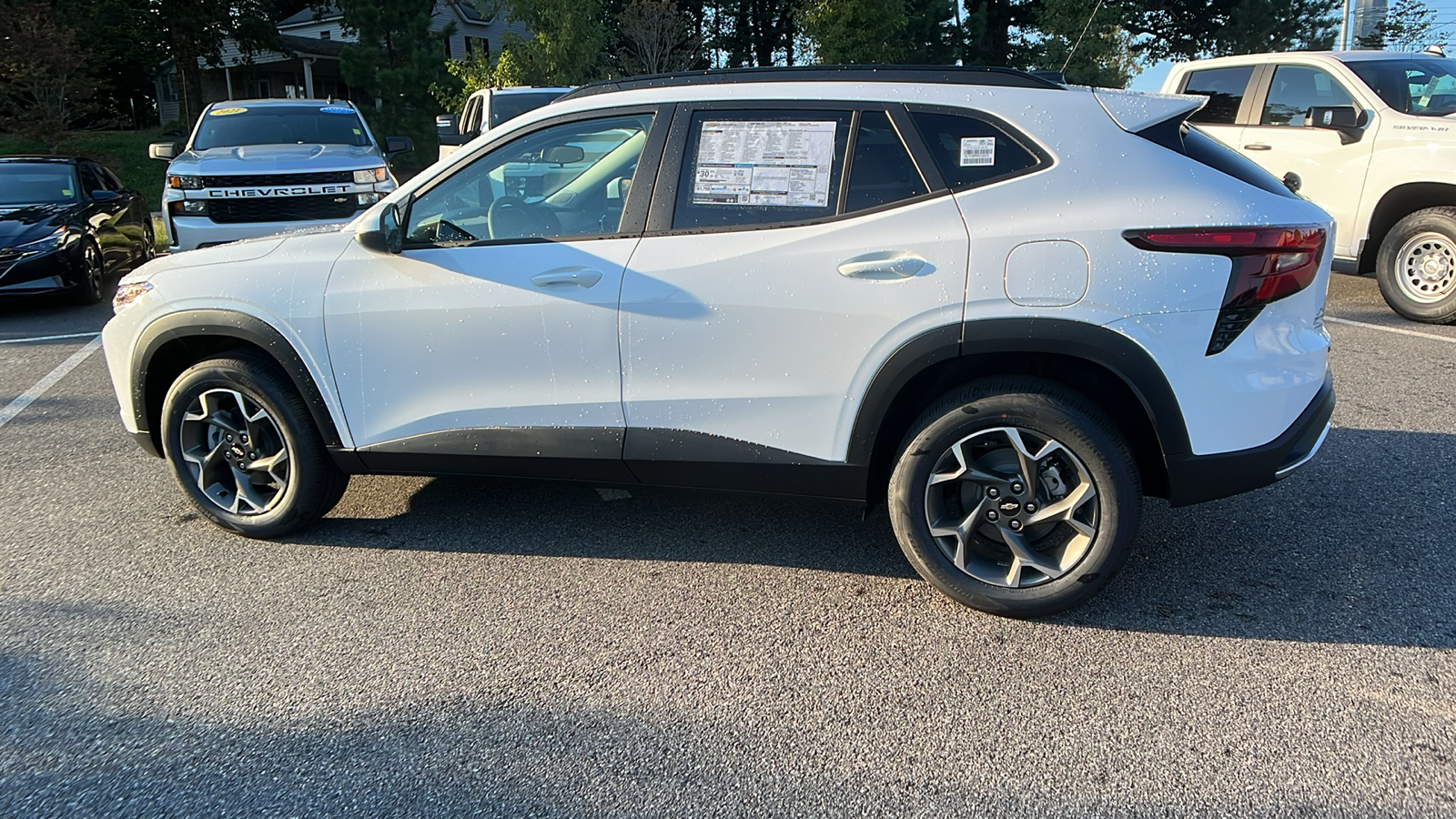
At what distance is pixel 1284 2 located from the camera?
80.0ft

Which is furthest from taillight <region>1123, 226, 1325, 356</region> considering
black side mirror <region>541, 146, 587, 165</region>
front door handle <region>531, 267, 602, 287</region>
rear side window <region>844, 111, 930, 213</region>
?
black side mirror <region>541, 146, 587, 165</region>

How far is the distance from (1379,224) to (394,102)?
72.6 ft

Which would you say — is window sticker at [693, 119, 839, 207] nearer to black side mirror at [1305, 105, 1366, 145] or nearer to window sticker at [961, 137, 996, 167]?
window sticker at [961, 137, 996, 167]

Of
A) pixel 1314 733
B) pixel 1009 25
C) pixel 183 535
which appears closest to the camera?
pixel 1314 733

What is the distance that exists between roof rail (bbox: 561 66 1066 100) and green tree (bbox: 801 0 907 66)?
56.4ft

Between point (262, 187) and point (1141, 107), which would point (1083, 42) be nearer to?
point (262, 187)

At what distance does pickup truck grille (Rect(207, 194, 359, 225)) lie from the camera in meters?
9.56

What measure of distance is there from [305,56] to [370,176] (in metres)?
29.6

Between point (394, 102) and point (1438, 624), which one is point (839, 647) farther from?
→ point (394, 102)

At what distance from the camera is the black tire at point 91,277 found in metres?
9.77

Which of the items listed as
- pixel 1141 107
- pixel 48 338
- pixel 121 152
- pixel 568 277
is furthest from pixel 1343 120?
pixel 121 152

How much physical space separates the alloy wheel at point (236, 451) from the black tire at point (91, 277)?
6860 mm

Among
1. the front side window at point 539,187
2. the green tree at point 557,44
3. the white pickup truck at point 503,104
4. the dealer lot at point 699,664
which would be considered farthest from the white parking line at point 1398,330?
the green tree at point 557,44

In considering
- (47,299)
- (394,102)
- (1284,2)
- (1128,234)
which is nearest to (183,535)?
(1128,234)
